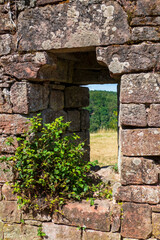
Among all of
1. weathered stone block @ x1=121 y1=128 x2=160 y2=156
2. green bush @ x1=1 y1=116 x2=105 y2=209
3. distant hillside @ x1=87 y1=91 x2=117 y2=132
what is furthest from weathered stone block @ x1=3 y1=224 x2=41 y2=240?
distant hillside @ x1=87 y1=91 x2=117 y2=132

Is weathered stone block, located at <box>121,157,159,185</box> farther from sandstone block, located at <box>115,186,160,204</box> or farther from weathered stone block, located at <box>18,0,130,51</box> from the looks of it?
weathered stone block, located at <box>18,0,130,51</box>

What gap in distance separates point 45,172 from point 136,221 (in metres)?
1.24

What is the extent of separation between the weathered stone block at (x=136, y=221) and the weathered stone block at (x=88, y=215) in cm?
20

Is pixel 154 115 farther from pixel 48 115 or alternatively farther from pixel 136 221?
pixel 48 115

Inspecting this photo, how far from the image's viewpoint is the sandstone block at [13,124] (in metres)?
3.44

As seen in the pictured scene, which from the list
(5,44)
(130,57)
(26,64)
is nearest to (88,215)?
(130,57)

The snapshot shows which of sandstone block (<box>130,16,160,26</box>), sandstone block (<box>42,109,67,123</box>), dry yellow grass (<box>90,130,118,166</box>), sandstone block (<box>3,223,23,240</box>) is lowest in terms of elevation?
sandstone block (<box>3,223,23,240</box>)

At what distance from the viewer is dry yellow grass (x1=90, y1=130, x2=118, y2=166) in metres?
6.63

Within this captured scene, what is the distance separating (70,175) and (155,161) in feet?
3.55

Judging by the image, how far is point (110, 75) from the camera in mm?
3186

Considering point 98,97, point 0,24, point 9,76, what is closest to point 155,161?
point 9,76

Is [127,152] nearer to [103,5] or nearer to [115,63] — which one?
[115,63]

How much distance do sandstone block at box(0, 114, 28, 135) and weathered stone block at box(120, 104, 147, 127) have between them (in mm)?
1304

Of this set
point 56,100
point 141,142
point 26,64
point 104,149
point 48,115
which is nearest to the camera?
point 141,142
